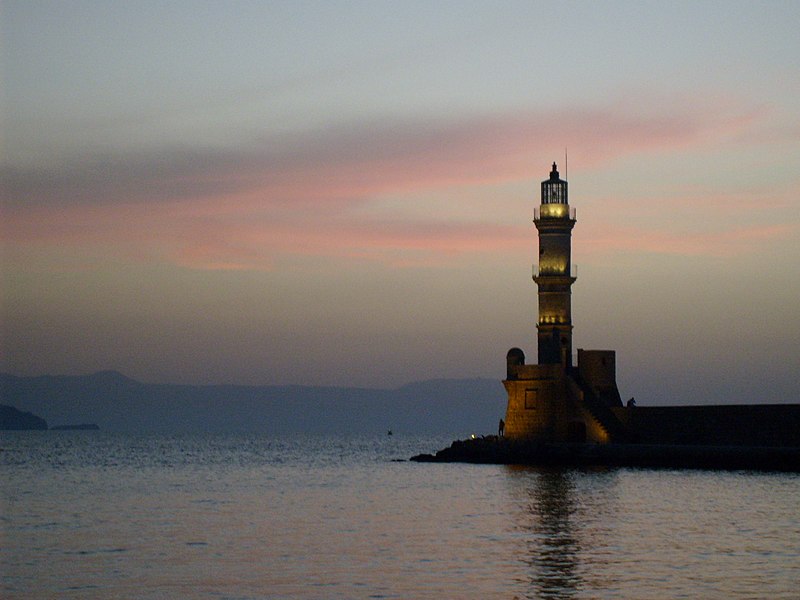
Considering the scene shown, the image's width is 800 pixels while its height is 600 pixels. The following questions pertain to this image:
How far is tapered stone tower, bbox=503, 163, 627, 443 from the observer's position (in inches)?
2862

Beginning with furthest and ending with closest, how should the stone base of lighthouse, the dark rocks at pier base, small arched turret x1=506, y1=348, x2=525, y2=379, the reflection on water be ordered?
small arched turret x1=506, y1=348, x2=525, y2=379, the stone base of lighthouse, the dark rocks at pier base, the reflection on water

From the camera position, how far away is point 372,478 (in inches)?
2746

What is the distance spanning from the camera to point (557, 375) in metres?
73.1

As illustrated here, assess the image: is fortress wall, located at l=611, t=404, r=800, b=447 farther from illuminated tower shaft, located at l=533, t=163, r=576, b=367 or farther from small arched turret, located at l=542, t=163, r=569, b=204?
small arched turret, located at l=542, t=163, r=569, b=204

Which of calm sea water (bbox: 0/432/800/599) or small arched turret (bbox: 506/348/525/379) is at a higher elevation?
small arched turret (bbox: 506/348/525/379)

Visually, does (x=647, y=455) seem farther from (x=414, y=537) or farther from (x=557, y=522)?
(x=414, y=537)

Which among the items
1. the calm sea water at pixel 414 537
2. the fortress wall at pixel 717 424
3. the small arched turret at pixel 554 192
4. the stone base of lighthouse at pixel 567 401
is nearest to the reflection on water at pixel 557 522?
the calm sea water at pixel 414 537

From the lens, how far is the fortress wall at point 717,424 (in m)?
67.1

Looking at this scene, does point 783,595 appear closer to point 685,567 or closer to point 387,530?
point 685,567

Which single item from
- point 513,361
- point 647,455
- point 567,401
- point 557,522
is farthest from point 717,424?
point 557,522

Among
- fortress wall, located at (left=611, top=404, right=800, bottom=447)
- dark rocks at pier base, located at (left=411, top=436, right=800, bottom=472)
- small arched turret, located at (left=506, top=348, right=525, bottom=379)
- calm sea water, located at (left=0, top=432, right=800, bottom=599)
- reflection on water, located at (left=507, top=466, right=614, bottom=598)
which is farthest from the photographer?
small arched turret, located at (left=506, top=348, right=525, bottom=379)

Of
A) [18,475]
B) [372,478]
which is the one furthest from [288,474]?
[18,475]

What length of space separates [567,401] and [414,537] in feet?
114

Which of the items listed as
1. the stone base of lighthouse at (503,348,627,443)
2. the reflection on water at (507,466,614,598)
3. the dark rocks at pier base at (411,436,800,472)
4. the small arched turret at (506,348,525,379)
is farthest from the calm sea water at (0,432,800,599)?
the small arched turret at (506,348,525,379)
